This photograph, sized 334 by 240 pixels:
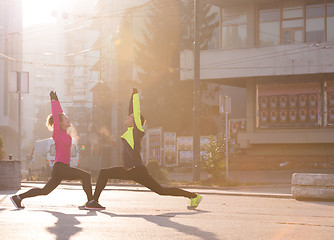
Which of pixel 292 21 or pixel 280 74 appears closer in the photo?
pixel 280 74

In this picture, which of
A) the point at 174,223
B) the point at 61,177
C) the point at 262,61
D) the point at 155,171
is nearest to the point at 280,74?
the point at 262,61

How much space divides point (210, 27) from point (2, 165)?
1294 inches

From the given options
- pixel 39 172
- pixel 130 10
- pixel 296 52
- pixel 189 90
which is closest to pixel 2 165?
pixel 39 172

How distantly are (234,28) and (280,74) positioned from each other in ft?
15.4

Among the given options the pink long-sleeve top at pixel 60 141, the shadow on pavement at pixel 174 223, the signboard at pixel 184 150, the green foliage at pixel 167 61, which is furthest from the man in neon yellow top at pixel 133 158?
the green foliage at pixel 167 61

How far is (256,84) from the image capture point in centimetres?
3553

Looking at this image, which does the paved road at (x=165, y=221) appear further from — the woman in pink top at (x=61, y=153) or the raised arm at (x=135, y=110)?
the raised arm at (x=135, y=110)

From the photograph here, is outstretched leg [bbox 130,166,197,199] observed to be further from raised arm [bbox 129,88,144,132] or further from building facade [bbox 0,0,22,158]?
building facade [bbox 0,0,22,158]

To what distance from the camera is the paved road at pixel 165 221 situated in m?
7.64

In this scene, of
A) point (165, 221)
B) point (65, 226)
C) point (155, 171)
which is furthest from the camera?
point (155, 171)

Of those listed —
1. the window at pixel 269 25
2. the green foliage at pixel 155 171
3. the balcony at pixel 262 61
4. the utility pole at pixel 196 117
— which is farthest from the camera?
the window at pixel 269 25

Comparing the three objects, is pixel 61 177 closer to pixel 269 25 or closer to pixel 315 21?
pixel 315 21

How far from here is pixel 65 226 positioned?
8.40m

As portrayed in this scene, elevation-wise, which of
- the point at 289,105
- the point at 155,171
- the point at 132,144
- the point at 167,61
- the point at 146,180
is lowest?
the point at 155,171
